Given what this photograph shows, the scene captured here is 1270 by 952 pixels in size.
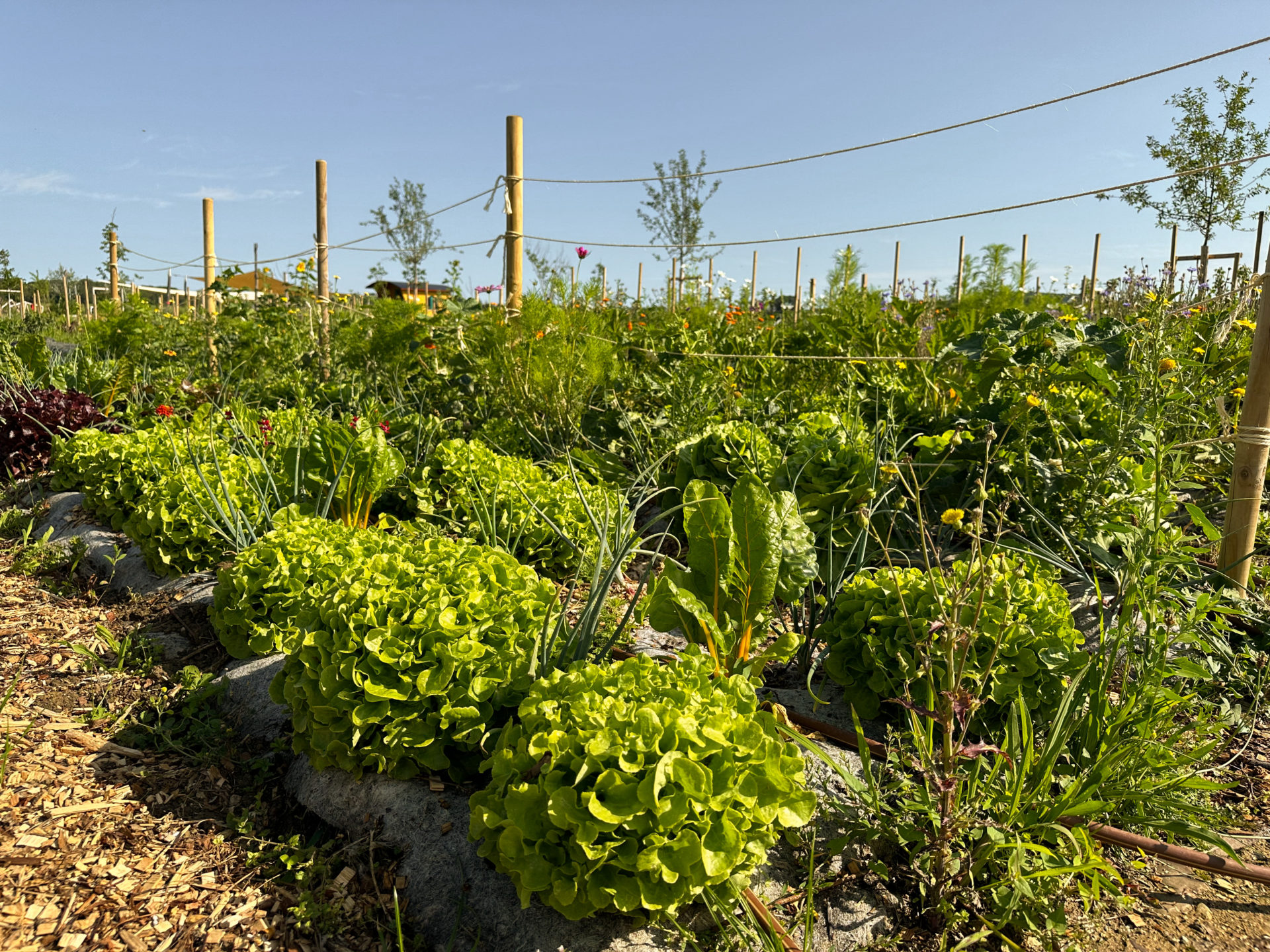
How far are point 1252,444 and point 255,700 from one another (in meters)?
3.33

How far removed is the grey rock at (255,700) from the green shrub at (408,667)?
13.2 inches

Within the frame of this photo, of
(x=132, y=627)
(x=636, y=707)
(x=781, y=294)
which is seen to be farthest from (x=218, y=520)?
(x=781, y=294)

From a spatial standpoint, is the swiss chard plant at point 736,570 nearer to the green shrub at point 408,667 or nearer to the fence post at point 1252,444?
the green shrub at point 408,667

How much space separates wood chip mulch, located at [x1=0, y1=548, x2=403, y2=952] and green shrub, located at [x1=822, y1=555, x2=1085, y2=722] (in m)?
1.30

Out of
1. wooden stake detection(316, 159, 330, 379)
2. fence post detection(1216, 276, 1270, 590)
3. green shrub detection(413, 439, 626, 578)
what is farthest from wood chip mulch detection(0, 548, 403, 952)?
wooden stake detection(316, 159, 330, 379)

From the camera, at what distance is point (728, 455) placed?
3.08 metres

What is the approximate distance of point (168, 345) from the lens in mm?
7500

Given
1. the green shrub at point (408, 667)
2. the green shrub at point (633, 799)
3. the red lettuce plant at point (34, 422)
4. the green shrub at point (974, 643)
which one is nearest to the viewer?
the green shrub at point (633, 799)

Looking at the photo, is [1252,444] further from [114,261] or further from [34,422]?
[114,261]

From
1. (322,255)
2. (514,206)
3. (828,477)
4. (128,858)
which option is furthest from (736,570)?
(322,255)

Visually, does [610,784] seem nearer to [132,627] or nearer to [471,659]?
[471,659]

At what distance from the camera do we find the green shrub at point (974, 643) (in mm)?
1978

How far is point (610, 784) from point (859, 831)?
0.65m

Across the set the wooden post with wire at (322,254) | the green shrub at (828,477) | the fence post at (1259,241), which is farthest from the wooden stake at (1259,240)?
the wooden post with wire at (322,254)
